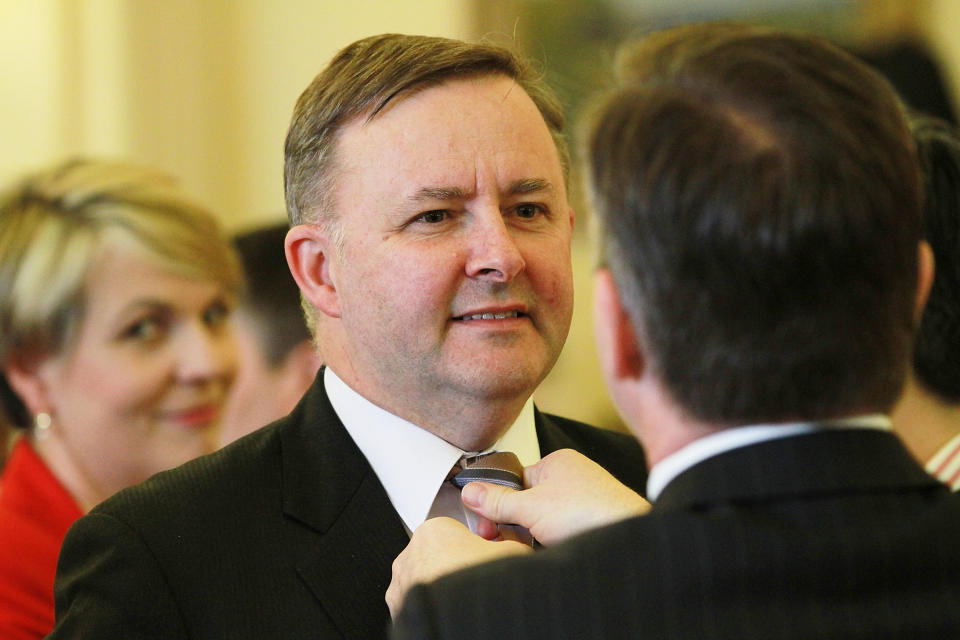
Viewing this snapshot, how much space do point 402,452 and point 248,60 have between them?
13.5 feet

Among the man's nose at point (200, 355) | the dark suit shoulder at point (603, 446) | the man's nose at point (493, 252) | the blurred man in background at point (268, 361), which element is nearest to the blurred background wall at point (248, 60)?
the blurred man in background at point (268, 361)

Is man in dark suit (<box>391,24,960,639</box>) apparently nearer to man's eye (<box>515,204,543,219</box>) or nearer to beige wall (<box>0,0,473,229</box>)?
man's eye (<box>515,204,543,219</box>)

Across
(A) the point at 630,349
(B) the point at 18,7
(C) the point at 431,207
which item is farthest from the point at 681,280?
(B) the point at 18,7

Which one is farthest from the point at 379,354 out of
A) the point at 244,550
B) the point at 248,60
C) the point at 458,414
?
the point at 248,60

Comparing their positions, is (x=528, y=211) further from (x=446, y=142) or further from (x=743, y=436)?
(x=743, y=436)

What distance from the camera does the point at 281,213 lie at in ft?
19.0

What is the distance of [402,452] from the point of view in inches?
77.2

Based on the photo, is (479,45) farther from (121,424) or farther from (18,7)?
(18,7)

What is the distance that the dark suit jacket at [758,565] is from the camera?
1202 mm

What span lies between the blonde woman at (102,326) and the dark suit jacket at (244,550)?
1.29 metres

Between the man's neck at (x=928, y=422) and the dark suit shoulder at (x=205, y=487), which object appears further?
the man's neck at (x=928, y=422)

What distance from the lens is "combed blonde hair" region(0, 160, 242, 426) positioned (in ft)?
10.4

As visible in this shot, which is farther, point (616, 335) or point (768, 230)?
point (616, 335)

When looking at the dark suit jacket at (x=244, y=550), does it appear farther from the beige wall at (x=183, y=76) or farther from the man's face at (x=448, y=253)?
the beige wall at (x=183, y=76)
